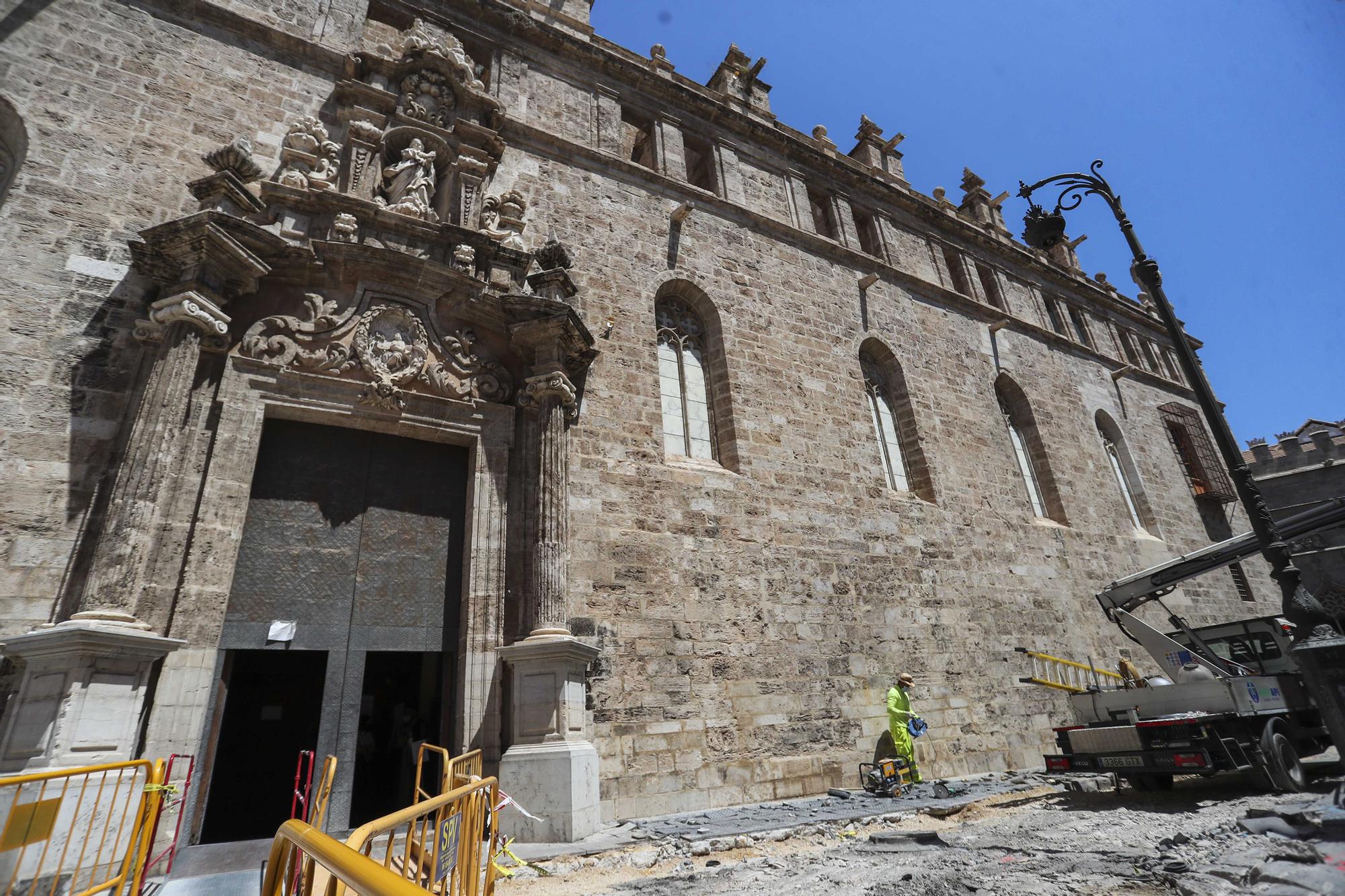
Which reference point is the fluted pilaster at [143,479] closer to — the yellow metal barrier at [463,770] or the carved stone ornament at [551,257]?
the yellow metal barrier at [463,770]

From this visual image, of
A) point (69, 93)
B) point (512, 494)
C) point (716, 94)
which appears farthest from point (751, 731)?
point (716, 94)

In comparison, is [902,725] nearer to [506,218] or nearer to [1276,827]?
[1276,827]

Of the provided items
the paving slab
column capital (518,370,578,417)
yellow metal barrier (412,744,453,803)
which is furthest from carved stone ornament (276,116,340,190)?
the paving slab

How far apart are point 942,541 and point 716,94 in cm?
950

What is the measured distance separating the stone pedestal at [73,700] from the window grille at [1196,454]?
21735 mm

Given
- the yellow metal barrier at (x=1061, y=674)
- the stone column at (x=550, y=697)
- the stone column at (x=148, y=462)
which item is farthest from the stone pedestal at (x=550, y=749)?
the yellow metal barrier at (x=1061, y=674)

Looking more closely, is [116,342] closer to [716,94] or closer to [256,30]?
[256,30]

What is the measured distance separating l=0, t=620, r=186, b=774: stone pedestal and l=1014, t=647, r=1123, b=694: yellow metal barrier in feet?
37.6

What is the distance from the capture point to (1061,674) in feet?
36.5

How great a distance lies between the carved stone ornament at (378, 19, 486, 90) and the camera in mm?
8523

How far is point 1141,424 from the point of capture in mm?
17094

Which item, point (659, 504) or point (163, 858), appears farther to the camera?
point (659, 504)

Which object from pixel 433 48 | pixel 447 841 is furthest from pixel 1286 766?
pixel 433 48

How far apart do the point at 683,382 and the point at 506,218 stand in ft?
10.9
